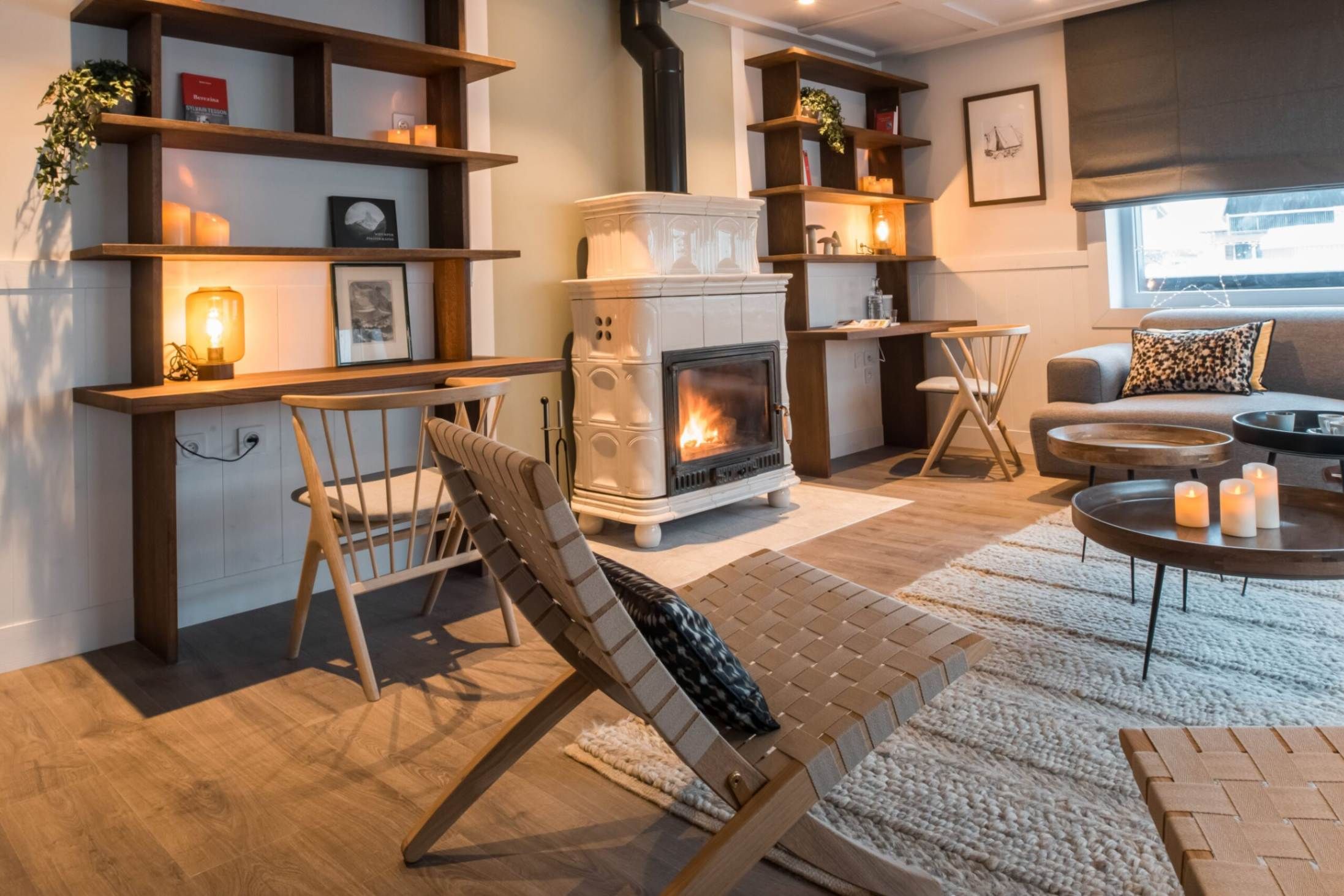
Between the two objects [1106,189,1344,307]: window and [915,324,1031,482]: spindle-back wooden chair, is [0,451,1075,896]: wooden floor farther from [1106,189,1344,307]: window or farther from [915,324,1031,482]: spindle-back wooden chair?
[1106,189,1344,307]: window

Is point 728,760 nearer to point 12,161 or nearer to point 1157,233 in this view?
point 12,161

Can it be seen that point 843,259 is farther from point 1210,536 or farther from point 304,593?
point 304,593

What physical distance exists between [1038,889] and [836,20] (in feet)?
15.0

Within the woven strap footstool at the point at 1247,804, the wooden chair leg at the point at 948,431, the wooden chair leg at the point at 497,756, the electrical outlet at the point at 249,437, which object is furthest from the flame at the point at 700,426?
the woven strap footstool at the point at 1247,804

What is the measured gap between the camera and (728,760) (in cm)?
125

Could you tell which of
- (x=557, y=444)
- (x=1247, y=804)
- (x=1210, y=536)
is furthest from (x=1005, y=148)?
(x=1247, y=804)

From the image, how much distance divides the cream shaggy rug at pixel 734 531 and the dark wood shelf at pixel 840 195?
59.3 inches

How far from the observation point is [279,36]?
9.66 feet

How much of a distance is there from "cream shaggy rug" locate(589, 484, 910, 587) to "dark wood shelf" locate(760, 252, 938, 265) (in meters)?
1.19

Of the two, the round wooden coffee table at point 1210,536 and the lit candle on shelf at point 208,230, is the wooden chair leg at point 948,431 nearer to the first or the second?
the round wooden coffee table at point 1210,536

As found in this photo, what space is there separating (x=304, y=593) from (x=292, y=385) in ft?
1.92

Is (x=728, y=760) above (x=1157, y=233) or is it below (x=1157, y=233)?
below

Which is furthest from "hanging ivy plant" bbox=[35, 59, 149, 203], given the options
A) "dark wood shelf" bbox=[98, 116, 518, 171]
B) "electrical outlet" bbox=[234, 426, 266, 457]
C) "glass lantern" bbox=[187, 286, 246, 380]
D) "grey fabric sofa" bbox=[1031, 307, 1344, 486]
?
"grey fabric sofa" bbox=[1031, 307, 1344, 486]

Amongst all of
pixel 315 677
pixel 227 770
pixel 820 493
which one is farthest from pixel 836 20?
pixel 227 770
